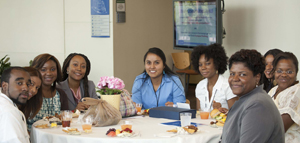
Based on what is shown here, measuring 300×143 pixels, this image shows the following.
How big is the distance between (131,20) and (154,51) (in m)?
2.77


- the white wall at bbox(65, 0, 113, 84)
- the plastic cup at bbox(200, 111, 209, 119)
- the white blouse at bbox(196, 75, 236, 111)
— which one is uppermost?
the white wall at bbox(65, 0, 113, 84)

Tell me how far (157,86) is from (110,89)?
117cm

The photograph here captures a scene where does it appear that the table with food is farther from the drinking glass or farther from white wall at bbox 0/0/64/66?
white wall at bbox 0/0/64/66

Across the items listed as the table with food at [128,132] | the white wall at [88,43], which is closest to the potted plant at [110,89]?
the table with food at [128,132]

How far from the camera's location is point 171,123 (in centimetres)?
288

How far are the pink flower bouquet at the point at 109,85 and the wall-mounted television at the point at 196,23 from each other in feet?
8.75

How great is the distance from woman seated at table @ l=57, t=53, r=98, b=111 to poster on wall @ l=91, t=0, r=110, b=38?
2.07 m

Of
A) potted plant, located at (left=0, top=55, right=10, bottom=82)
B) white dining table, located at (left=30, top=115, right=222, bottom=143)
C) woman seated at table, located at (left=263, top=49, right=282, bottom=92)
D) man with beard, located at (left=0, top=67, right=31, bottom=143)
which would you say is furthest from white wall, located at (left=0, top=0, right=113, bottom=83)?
man with beard, located at (left=0, top=67, right=31, bottom=143)

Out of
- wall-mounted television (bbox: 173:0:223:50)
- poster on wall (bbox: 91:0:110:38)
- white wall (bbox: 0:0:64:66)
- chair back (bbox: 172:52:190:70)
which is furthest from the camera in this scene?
chair back (bbox: 172:52:190:70)

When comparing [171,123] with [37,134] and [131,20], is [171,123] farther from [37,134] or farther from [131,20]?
[131,20]

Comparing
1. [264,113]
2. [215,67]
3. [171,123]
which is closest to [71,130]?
[171,123]

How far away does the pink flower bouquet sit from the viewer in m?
2.99

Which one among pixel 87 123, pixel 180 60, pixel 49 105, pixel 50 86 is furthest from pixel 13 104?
pixel 180 60

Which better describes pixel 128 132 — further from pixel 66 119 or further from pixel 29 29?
pixel 29 29
